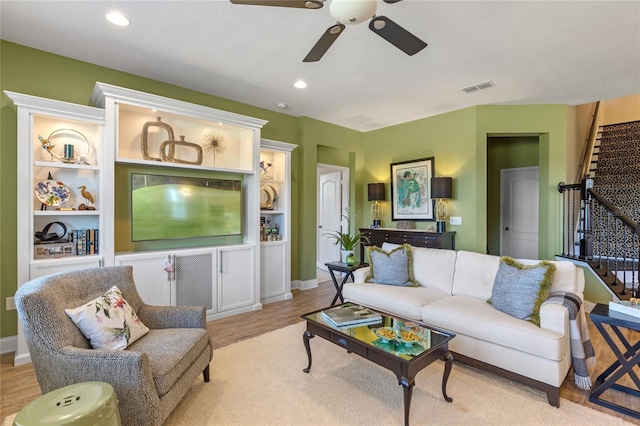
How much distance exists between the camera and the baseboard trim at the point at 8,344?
286 centimetres

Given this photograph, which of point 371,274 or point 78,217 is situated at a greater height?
point 78,217

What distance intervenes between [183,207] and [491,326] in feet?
11.1

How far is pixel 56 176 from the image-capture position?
3061mm

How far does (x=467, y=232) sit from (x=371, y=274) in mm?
2033

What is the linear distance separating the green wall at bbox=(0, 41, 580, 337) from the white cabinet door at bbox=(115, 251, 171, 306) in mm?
1026

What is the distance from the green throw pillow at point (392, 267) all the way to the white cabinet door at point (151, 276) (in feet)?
7.46

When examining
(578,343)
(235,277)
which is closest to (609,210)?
(578,343)

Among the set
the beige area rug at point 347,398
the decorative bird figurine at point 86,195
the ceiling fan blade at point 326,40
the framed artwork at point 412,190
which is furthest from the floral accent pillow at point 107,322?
the framed artwork at point 412,190

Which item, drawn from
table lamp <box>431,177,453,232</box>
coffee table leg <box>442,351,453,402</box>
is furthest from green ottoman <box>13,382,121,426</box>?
→ table lamp <box>431,177,453,232</box>

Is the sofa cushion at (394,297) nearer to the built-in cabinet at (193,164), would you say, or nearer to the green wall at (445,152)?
the built-in cabinet at (193,164)

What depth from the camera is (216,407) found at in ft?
6.73

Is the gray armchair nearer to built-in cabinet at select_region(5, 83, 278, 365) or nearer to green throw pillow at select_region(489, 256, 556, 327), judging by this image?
built-in cabinet at select_region(5, 83, 278, 365)

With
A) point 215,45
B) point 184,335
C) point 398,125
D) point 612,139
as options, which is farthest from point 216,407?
point 612,139

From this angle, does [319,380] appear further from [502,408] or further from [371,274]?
[371,274]
